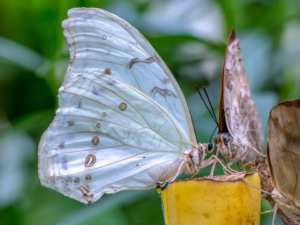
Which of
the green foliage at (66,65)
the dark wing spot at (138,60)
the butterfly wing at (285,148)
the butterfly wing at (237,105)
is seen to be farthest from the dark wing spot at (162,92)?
the butterfly wing at (285,148)

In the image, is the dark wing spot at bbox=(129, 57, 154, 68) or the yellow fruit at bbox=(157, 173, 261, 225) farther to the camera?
the dark wing spot at bbox=(129, 57, 154, 68)

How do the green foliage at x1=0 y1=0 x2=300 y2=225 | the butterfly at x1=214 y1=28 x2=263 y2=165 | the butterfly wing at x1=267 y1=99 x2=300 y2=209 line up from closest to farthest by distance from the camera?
the butterfly wing at x1=267 y1=99 x2=300 y2=209
the butterfly at x1=214 y1=28 x2=263 y2=165
the green foliage at x1=0 y1=0 x2=300 y2=225

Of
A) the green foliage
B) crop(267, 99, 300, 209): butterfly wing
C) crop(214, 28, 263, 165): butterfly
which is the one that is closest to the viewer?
crop(267, 99, 300, 209): butterfly wing

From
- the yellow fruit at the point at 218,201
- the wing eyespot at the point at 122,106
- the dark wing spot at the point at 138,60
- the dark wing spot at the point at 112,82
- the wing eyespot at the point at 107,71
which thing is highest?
the dark wing spot at the point at 138,60

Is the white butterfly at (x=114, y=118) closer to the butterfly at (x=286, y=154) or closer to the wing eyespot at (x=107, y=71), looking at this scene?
the wing eyespot at (x=107, y=71)

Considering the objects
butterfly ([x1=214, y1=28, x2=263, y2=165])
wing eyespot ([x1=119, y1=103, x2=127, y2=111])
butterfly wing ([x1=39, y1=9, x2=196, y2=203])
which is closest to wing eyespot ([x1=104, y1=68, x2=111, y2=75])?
butterfly wing ([x1=39, y1=9, x2=196, y2=203])

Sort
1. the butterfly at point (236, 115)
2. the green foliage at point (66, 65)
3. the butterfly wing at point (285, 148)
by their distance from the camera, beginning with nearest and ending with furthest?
the butterfly wing at point (285, 148), the butterfly at point (236, 115), the green foliage at point (66, 65)

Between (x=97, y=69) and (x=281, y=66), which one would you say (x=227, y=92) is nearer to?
(x=97, y=69)

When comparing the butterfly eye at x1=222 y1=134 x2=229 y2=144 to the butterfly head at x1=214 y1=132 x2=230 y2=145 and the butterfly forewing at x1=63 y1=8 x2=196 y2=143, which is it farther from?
the butterfly forewing at x1=63 y1=8 x2=196 y2=143
